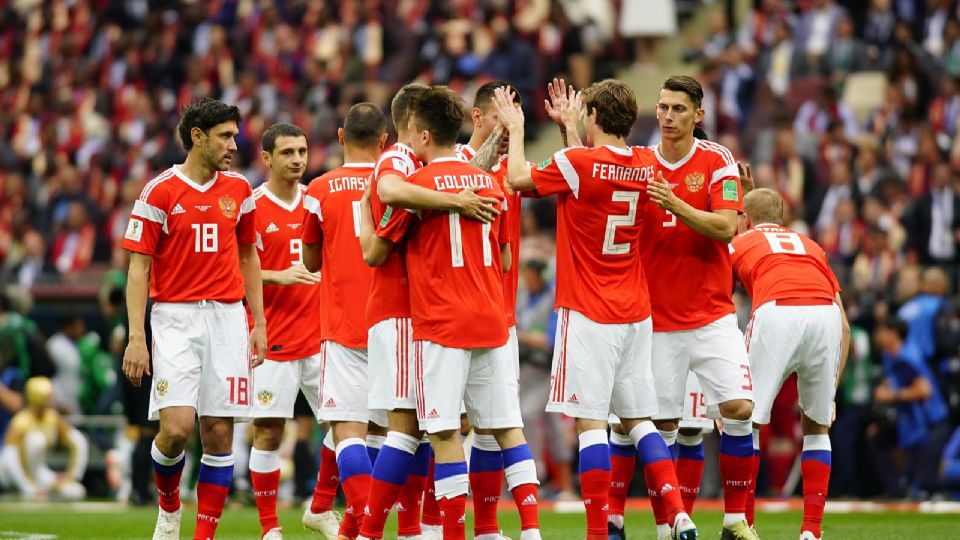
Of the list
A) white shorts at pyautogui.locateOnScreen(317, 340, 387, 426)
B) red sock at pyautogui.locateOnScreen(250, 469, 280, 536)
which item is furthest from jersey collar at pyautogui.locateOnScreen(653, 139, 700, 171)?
red sock at pyautogui.locateOnScreen(250, 469, 280, 536)

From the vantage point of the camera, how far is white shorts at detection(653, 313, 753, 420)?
10.3 m

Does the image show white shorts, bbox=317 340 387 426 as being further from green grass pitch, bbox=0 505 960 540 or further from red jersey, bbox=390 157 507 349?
green grass pitch, bbox=0 505 960 540

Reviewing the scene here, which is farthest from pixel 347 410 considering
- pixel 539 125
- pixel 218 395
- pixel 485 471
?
pixel 539 125

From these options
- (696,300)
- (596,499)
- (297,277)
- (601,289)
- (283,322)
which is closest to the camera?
(596,499)

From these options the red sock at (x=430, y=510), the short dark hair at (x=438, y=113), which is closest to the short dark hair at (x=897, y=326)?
the red sock at (x=430, y=510)

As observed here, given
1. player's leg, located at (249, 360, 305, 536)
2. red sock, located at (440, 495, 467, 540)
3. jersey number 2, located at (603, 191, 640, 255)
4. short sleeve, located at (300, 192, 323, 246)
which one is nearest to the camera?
red sock, located at (440, 495, 467, 540)

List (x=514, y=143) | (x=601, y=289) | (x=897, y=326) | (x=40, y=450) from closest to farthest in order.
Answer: (x=514, y=143) → (x=601, y=289) → (x=897, y=326) → (x=40, y=450)

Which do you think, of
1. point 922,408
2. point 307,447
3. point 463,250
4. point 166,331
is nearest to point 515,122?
point 463,250

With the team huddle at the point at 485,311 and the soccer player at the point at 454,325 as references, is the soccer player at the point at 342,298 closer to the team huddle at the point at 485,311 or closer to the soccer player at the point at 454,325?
the team huddle at the point at 485,311

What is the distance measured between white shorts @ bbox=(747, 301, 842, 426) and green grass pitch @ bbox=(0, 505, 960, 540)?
1552 mm

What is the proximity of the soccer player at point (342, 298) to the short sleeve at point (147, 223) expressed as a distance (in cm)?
99

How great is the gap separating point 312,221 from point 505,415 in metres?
2.19

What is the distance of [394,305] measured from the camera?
31.0ft

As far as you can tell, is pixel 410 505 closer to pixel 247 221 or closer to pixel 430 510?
pixel 430 510
